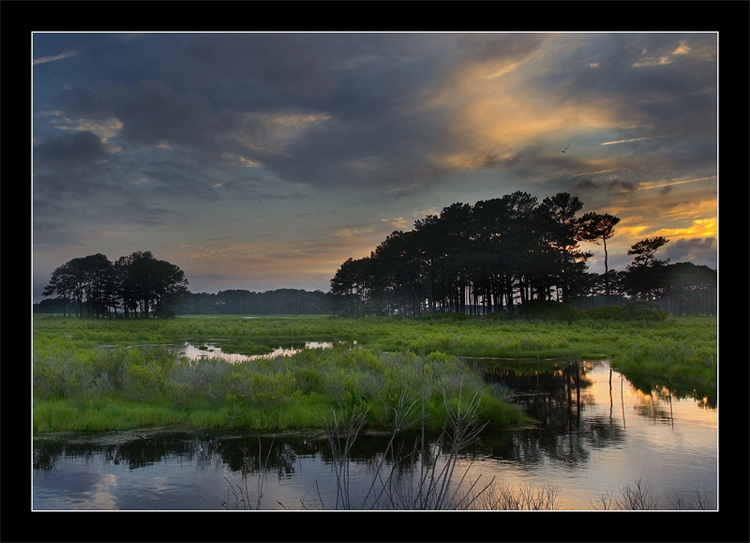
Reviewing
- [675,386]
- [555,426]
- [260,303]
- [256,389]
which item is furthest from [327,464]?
[260,303]

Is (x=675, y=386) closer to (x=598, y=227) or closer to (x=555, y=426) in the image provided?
(x=555, y=426)

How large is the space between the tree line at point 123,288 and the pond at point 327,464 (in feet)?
76.1

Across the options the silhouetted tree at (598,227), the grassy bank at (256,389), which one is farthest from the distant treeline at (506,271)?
the grassy bank at (256,389)

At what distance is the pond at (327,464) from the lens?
8461 millimetres

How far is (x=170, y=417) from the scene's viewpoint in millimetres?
13297

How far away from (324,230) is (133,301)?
38.9m

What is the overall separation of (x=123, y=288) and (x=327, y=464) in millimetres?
43233

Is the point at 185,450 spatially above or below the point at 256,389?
below

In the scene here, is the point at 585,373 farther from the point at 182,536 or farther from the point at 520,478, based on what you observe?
the point at 182,536

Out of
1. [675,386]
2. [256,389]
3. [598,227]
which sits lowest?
[675,386]

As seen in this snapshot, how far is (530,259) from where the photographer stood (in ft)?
187

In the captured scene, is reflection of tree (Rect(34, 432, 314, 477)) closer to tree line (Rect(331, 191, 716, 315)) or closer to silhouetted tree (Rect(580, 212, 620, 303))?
tree line (Rect(331, 191, 716, 315))

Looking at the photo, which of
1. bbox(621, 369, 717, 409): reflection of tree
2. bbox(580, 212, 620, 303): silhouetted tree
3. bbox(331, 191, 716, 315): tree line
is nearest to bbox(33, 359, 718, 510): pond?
bbox(621, 369, 717, 409): reflection of tree

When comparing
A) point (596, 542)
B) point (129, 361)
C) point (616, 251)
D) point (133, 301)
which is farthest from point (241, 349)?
point (616, 251)
